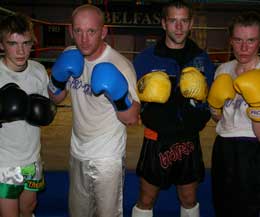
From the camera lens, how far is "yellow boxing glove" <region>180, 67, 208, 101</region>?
4.91 ft

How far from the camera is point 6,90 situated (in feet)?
4.61

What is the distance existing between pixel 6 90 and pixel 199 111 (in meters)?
0.76

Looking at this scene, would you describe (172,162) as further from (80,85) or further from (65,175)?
(65,175)

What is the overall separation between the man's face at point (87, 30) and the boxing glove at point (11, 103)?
0.28 m

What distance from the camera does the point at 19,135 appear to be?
150 cm

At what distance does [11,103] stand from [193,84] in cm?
66

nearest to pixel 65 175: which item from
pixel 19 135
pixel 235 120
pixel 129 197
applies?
pixel 129 197

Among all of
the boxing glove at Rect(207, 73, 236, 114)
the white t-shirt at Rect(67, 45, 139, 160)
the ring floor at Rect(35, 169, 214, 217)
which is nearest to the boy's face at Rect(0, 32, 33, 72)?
the white t-shirt at Rect(67, 45, 139, 160)

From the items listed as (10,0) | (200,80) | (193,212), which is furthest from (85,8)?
(10,0)

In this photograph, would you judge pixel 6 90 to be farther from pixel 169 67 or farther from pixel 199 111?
pixel 199 111

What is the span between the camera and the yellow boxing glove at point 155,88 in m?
1.50

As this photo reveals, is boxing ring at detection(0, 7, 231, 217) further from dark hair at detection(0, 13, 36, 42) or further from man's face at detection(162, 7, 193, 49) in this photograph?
man's face at detection(162, 7, 193, 49)

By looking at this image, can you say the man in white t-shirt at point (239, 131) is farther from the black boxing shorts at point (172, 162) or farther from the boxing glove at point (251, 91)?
the black boxing shorts at point (172, 162)

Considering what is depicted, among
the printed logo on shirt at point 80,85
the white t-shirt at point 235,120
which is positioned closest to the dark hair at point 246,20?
the white t-shirt at point 235,120
